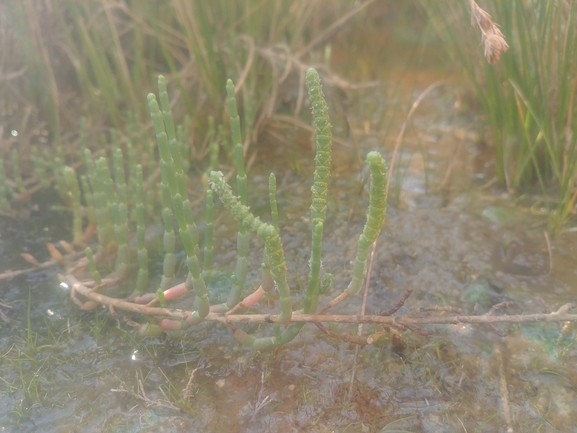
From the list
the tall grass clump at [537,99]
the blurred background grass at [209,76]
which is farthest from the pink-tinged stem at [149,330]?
the tall grass clump at [537,99]

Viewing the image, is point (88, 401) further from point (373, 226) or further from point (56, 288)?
point (373, 226)

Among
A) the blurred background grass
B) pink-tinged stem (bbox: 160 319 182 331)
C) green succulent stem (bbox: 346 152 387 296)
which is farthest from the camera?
the blurred background grass

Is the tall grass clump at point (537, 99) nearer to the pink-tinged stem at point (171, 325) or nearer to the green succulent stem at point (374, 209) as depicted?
the green succulent stem at point (374, 209)

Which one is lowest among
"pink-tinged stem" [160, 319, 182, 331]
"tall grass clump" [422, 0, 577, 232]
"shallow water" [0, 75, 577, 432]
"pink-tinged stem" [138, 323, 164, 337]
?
"shallow water" [0, 75, 577, 432]

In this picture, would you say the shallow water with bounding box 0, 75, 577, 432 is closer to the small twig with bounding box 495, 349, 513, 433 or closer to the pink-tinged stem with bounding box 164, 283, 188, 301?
the small twig with bounding box 495, 349, 513, 433

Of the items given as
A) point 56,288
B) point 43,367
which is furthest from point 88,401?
point 56,288

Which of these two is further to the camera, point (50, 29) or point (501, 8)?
point (50, 29)

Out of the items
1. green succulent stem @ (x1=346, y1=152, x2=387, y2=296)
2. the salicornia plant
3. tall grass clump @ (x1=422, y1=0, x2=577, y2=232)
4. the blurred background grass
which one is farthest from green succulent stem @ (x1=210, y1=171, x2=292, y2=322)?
the blurred background grass
